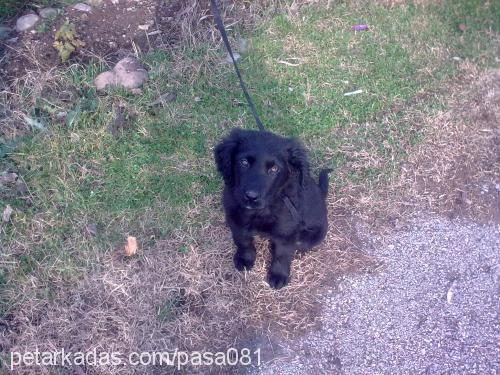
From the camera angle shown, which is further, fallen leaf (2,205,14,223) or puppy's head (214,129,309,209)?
fallen leaf (2,205,14,223)

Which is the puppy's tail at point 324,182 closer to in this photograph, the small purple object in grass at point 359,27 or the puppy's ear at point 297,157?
the puppy's ear at point 297,157

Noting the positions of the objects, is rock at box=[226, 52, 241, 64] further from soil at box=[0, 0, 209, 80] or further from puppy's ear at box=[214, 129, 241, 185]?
puppy's ear at box=[214, 129, 241, 185]

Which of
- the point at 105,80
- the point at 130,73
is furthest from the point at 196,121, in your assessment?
the point at 105,80

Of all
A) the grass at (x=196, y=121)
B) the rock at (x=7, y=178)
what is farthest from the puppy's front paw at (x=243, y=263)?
the rock at (x=7, y=178)

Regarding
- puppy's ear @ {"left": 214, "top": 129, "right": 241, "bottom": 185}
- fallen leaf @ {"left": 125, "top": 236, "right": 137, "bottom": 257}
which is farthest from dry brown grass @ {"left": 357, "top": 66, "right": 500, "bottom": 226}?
fallen leaf @ {"left": 125, "top": 236, "right": 137, "bottom": 257}

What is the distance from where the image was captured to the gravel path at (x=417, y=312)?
2.68 meters

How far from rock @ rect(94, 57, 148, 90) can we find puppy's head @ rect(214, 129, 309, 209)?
1698 millimetres

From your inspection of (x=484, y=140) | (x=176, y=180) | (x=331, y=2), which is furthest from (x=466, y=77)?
(x=176, y=180)

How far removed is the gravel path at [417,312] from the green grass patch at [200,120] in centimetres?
68

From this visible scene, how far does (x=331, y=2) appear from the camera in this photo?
4.89 m

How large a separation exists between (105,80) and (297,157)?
2.18 meters

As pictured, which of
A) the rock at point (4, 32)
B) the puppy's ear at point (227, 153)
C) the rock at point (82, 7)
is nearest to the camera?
the puppy's ear at point (227, 153)

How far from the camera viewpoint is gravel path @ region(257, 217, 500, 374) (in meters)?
2.68

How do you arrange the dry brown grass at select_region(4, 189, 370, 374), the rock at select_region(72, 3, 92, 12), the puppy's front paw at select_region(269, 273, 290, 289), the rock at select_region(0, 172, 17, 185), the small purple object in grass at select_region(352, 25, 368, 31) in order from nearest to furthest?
the dry brown grass at select_region(4, 189, 370, 374)
the puppy's front paw at select_region(269, 273, 290, 289)
the rock at select_region(0, 172, 17, 185)
the rock at select_region(72, 3, 92, 12)
the small purple object in grass at select_region(352, 25, 368, 31)
